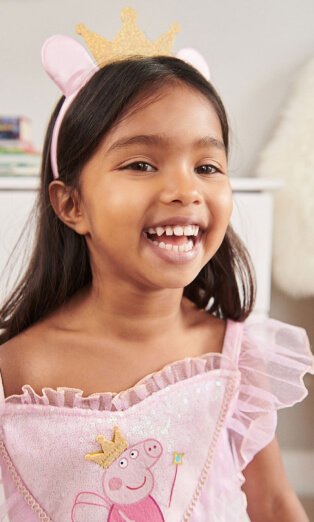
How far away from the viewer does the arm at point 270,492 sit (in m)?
0.98

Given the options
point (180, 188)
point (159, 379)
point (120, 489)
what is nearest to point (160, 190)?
point (180, 188)

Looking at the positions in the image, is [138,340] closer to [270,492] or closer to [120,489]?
[120,489]

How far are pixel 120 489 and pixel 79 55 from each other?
0.53 metres

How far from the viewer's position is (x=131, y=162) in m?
0.80

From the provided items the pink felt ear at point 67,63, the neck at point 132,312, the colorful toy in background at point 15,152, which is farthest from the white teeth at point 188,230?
the colorful toy in background at point 15,152

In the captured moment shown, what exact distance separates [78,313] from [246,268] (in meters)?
0.28

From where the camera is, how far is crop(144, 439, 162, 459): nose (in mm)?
889

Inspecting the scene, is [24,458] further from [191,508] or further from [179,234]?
[179,234]

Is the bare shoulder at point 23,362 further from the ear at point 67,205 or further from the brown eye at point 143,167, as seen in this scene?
the brown eye at point 143,167

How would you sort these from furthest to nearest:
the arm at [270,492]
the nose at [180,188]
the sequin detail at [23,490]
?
the arm at [270,492] < the sequin detail at [23,490] < the nose at [180,188]

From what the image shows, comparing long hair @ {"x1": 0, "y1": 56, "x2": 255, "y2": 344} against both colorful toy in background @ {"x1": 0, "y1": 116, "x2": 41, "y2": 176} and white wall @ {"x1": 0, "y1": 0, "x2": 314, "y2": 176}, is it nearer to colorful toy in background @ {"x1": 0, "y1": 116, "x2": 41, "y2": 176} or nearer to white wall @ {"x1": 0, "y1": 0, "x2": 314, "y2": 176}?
colorful toy in background @ {"x1": 0, "y1": 116, "x2": 41, "y2": 176}

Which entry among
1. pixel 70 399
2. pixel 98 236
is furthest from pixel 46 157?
pixel 70 399

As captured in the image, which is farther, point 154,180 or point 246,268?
point 246,268

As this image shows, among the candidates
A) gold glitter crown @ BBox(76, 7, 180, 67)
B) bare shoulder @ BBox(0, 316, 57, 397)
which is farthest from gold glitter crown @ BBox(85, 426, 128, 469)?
gold glitter crown @ BBox(76, 7, 180, 67)
